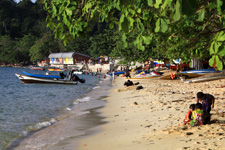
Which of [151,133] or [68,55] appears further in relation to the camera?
[68,55]

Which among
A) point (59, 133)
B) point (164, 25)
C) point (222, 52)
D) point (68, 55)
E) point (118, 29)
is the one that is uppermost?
point (68, 55)

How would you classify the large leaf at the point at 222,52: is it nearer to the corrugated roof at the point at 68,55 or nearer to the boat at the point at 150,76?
the boat at the point at 150,76

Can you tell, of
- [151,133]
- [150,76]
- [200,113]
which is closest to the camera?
[200,113]

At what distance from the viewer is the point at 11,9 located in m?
172

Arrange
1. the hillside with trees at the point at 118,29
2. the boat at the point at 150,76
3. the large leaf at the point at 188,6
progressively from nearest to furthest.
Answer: the large leaf at the point at 188,6, the hillside with trees at the point at 118,29, the boat at the point at 150,76

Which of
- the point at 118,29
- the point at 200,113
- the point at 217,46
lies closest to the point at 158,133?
the point at 200,113

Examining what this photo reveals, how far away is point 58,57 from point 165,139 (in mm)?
98601

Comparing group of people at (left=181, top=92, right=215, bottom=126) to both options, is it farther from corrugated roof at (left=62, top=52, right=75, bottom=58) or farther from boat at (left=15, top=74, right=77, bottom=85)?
A: corrugated roof at (left=62, top=52, right=75, bottom=58)

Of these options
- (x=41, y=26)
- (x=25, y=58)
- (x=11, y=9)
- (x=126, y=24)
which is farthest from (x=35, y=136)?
(x=11, y=9)

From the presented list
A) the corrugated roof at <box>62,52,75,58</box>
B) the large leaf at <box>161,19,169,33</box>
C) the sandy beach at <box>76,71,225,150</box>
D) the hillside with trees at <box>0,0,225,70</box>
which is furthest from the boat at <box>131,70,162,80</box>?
the corrugated roof at <box>62,52,75,58</box>

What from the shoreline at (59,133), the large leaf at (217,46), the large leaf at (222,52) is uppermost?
the large leaf at (217,46)

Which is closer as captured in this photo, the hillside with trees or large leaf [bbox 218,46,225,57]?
large leaf [bbox 218,46,225,57]

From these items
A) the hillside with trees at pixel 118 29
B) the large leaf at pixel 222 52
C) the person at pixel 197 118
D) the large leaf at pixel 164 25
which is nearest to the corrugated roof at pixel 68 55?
the hillside with trees at pixel 118 29

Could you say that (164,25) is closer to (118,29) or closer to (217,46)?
(217,46)
